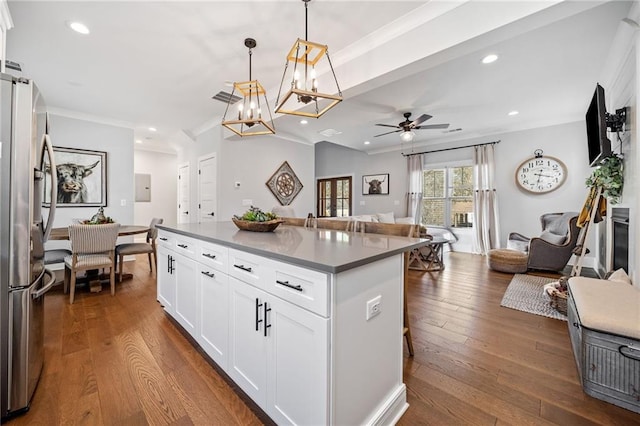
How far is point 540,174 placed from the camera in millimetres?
5250

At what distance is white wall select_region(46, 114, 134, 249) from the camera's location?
180 inches

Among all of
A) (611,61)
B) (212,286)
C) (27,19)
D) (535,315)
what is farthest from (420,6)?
(27,19)

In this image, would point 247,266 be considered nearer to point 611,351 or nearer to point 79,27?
point 611,351

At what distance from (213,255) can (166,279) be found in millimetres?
1163

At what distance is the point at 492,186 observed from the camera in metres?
5.71

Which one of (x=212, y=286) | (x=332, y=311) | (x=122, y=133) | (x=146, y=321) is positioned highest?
(x=122, y=133)

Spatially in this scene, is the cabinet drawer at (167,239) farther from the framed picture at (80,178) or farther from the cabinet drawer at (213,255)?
the framed picture at (80,178)

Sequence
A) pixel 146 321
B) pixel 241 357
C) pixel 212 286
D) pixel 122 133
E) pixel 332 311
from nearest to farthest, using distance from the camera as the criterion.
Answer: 1. pixel 332 311
2. pixel 241 357
3. pixel 212 286
4. pixel 146 321
5. pixel 122 133

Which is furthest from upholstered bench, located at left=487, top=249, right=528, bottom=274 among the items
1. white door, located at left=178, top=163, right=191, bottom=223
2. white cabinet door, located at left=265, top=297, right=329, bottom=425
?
white door, located at left=178, top=163, right=191, bottom=223

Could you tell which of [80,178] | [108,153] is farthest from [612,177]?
[80,178]

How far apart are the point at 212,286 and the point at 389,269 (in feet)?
3.93

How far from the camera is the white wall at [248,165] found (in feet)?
16.6

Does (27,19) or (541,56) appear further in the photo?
(541,56)

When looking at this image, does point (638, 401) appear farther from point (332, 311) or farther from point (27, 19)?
point (27, 19)
